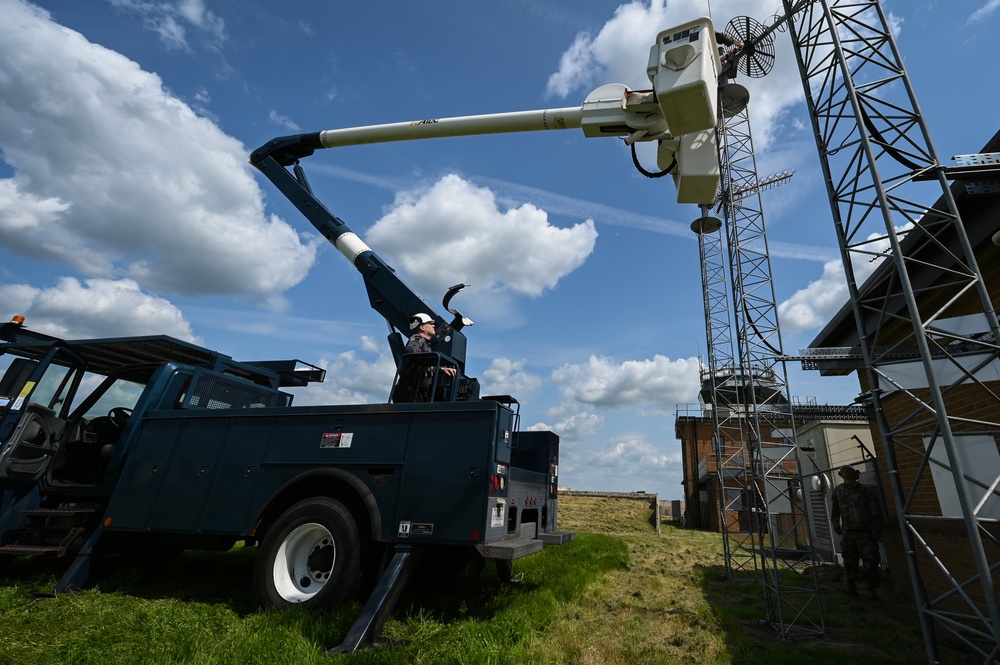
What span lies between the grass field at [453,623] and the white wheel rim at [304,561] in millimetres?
430

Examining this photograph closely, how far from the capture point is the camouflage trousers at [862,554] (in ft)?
26.2

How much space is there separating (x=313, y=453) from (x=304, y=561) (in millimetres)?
1068

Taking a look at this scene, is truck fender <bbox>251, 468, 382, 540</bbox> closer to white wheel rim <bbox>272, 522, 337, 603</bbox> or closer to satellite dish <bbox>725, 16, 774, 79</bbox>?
white wheel rim <bbox>272, 522, 337, 603</bbox>

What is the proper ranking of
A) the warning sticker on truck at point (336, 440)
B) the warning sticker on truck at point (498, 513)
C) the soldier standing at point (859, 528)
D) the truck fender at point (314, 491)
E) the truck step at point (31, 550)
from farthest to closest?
the soldier standing at point (859, 528), the truck step at point (31, 550), the warning sticker on truck at point (336, 440), the truck fender at point (314, 491), the warning sticker on truck at point (498, 513)

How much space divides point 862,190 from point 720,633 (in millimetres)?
4982

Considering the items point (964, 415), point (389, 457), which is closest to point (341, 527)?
point (389, 457)

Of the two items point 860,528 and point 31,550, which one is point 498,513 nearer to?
point 31,550

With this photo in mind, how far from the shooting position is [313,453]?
5.29 meters

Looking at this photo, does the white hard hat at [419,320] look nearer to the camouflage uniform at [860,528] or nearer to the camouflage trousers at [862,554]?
the camouflage uniform at [860,528]

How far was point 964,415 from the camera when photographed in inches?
238

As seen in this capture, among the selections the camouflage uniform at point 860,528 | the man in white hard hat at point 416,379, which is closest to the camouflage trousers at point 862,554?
the camouflage uniform at point 860,528

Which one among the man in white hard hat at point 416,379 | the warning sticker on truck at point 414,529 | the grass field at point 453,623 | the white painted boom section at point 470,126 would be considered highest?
the white painted boom section at point 470,126

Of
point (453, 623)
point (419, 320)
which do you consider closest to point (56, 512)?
point (419, 320)

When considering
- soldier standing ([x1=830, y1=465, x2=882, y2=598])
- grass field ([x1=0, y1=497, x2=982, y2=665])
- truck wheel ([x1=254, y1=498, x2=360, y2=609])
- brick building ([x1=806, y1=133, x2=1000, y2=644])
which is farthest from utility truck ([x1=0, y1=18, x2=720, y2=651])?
soldier standing ([x1=830, y1=465, x2=882, y2=598])
